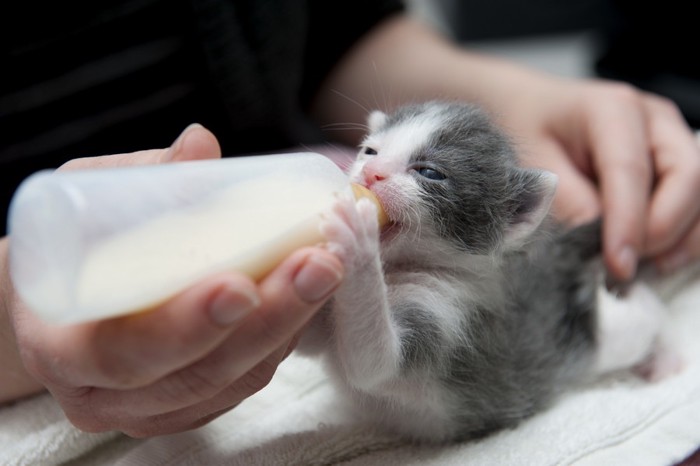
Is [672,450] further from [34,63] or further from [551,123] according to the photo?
[34,63]

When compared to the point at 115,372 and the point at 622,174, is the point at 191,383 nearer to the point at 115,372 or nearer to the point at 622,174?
the point at 115,372

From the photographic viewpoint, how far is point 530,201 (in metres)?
1.05

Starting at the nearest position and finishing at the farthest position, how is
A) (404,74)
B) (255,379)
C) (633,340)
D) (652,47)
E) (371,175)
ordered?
1. (255,379)
2. (371,175)
3. (633,340)
4. (404,74)
5. (652,47)

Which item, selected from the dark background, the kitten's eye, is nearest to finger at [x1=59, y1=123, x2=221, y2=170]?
the kitten's eye

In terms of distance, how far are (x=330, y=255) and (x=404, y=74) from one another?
137 centimetres

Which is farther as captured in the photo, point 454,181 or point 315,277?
point 454,181

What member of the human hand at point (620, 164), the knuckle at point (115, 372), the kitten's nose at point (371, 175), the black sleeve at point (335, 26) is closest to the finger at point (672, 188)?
the human hand at point (620, 164)

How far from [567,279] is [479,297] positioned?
36 cm

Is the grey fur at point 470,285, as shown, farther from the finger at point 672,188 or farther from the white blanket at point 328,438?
the finger at point 672,188

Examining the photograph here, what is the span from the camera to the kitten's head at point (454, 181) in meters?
0.96

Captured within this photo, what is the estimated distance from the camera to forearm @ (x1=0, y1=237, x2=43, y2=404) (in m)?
0.87

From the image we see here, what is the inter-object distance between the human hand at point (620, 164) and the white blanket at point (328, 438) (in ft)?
1.14

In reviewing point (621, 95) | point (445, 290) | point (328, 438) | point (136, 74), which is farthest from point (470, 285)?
point (136, 74)

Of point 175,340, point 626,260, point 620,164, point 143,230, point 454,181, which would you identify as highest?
point 143,230
